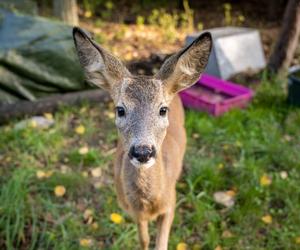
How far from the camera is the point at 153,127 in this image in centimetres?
239

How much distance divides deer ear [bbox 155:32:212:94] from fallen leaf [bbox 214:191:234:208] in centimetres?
132

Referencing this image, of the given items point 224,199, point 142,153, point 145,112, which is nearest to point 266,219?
point 224,199

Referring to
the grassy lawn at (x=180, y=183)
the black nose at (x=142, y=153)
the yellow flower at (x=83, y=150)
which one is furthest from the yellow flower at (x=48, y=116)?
the black nose at (x=142, y=153)

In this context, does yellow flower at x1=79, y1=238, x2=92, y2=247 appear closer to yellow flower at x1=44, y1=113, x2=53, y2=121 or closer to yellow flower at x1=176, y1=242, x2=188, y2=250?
yellow flower at x1=176, y1=242, x2=188, y2=250

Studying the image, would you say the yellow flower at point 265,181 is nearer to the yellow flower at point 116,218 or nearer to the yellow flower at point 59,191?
the yellow flower at point 116,218

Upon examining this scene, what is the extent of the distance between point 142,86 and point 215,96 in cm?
274

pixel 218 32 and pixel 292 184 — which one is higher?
pixel 218 32

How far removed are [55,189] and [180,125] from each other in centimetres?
110

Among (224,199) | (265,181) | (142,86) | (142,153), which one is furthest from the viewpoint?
(265,181)

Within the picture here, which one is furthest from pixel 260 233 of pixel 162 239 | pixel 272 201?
pixel 162 239

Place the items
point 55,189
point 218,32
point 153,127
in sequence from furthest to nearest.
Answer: point 218,32 → point 55,189 → point 153,127

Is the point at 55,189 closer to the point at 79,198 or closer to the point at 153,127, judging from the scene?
the point at 79,198

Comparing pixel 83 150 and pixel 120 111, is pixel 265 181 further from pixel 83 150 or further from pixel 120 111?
pixel 120 111

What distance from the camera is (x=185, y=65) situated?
2.71 m
